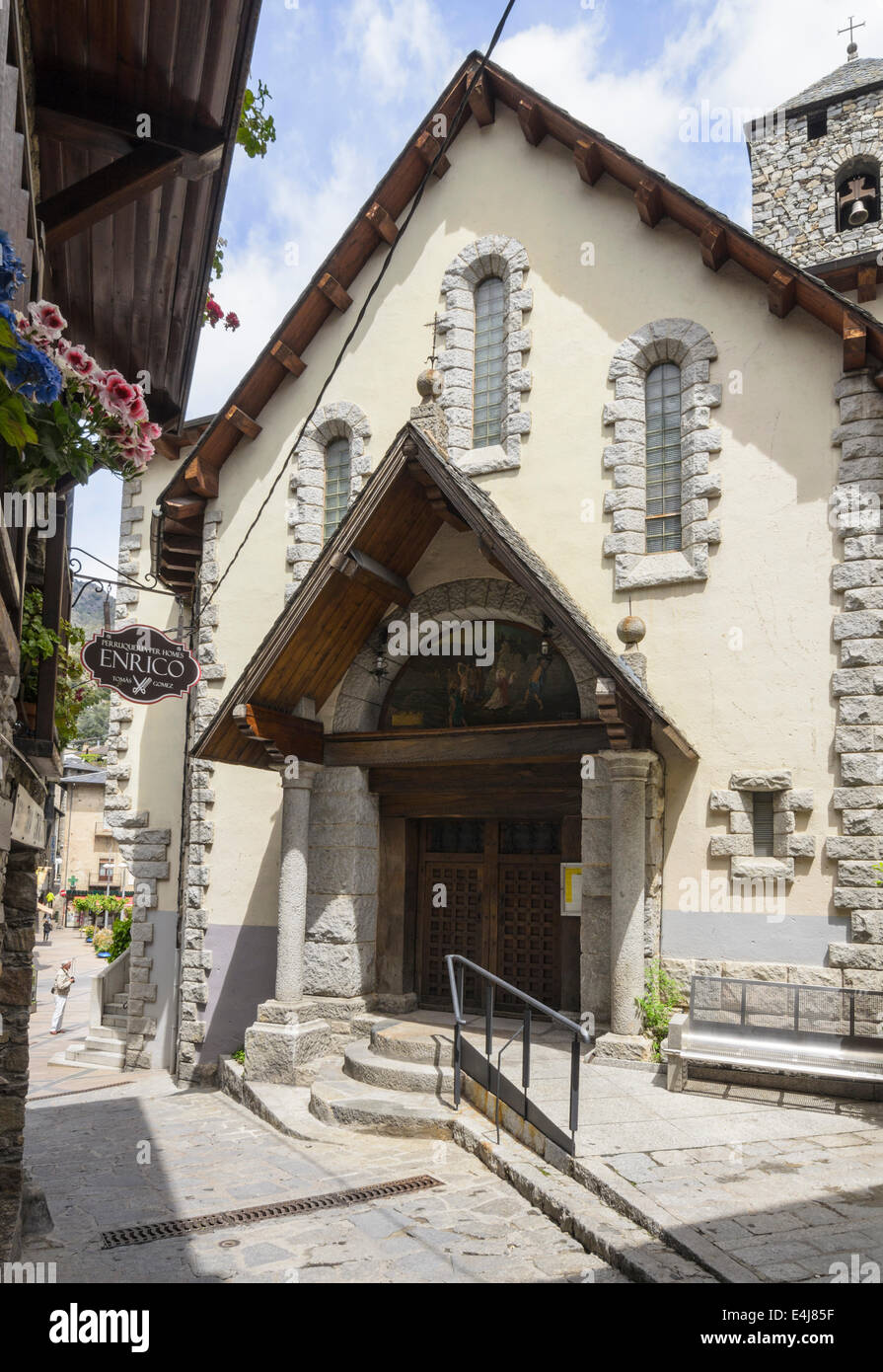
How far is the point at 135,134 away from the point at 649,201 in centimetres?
639

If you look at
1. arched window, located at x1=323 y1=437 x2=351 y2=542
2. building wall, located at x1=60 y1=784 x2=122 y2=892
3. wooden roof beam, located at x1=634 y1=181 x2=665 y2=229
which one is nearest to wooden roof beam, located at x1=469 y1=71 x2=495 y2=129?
wooden roof beam, located at x1=634 y1=181 x2=665 y2=229

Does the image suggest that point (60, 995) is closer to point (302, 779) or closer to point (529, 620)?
point (302, 779)

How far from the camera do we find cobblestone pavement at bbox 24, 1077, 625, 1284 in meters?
5.15

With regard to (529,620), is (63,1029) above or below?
below

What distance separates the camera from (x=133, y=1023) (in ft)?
42.3

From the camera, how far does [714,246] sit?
9398mm

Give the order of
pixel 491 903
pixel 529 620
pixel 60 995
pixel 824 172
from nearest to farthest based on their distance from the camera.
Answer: pixel 529 620
pixel 491 903
pixel 60 995
pixel 824 172

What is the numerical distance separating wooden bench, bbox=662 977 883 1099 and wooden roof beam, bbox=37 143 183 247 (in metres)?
6.66

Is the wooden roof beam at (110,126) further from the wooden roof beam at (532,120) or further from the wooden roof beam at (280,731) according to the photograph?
the wooden roof beam at (532,120)

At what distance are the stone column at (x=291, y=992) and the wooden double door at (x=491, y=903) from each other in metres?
1.36

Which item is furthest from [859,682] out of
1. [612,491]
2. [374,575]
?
[374,575]

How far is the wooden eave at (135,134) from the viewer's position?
457cm

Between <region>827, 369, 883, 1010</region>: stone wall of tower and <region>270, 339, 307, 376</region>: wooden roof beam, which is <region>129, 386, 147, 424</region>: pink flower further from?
<region>270, 339, 307, 376</region>: wooden roof beam
